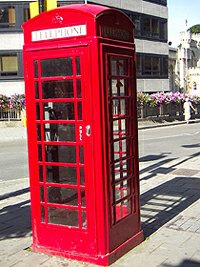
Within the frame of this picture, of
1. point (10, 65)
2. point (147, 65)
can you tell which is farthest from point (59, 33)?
point (147, 65)

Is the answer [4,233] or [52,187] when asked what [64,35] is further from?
[4,233]

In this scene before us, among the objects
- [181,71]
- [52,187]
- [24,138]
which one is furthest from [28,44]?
[181,71]

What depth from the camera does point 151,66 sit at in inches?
1476

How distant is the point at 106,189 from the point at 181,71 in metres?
78.5

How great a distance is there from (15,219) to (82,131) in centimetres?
256

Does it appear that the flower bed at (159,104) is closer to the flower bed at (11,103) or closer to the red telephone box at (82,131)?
the flower bed at (11,103)

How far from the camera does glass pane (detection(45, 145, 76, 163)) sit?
170 inches

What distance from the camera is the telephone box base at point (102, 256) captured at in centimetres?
423

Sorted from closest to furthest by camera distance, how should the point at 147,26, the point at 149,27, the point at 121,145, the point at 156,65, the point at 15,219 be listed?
the point at 121,145 → the point at 15,219 → the point at 147,26 → the point at 149,27 → the point at 156,65

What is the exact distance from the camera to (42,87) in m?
4.33

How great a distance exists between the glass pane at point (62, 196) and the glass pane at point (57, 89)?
1028 millimetres

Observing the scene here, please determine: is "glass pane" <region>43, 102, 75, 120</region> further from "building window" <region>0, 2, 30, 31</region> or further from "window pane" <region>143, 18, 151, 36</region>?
"window pane" <region>143, 18, 151, 36</region>

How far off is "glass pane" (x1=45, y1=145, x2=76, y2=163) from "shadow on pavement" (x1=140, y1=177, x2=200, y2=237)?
5.34 feet

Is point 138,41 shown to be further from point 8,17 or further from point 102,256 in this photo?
point 102,256
